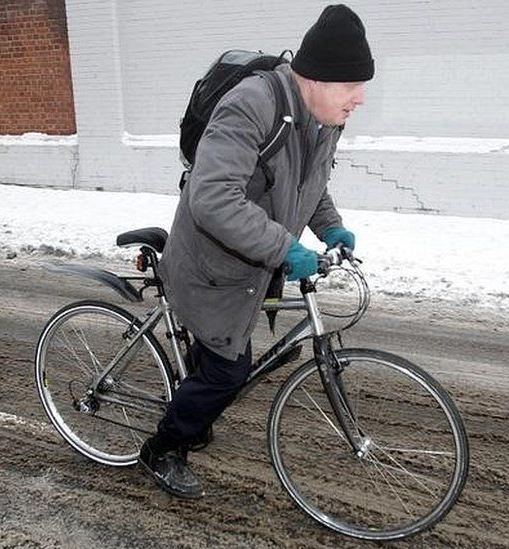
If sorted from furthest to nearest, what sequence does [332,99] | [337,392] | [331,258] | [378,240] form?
[378,240] → [337,392] → [331,258] → [332,99]

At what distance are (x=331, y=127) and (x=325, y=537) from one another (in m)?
1.69

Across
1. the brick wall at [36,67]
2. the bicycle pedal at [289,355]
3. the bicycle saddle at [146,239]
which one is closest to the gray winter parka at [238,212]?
the bicycle saddle at [146,239]

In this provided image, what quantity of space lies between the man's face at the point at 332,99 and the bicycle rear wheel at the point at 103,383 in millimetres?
1296

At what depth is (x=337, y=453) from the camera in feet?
10.8

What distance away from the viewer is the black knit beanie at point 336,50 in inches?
88.1

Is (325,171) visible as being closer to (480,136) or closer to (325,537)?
(325,537)

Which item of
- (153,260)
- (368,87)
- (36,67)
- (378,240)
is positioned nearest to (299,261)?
(153,260)

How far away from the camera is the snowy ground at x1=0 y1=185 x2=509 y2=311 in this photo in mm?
5992

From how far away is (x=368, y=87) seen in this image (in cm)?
824

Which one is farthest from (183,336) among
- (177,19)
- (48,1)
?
(48,1)

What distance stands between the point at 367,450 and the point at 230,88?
1.58 metres

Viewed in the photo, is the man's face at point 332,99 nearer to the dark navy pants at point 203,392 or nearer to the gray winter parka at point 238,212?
the gray winter parka at point 238,212

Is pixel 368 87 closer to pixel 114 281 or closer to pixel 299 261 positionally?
pixel 114 281

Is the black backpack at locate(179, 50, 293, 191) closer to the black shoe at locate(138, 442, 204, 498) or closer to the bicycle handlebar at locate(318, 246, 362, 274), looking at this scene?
the bicycle handlebar at locate(318, 246, 362, 274)
